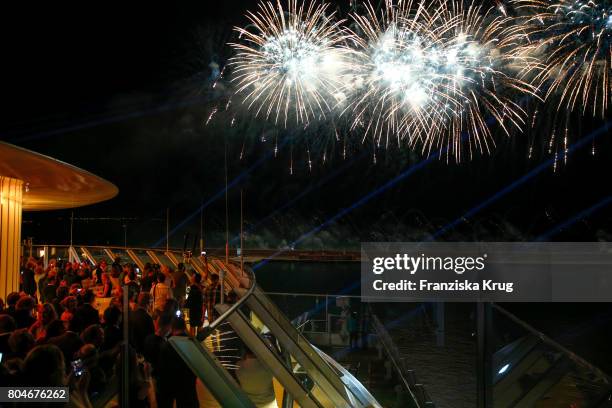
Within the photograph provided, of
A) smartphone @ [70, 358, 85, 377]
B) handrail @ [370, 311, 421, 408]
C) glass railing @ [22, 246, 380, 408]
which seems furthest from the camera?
handrail @ [370, 311, 421, 408]

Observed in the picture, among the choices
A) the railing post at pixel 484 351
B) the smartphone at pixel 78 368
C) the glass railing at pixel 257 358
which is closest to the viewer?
the glass railing at pixel 257 358

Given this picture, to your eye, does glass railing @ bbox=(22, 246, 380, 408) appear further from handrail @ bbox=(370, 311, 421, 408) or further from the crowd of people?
handrail @ bbox=(370, 311, 421, 408)

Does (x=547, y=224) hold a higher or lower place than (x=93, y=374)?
higher

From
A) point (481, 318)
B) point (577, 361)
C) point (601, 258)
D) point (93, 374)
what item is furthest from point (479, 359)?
point (601, 258)

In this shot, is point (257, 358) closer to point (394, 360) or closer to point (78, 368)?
point (78, 368)

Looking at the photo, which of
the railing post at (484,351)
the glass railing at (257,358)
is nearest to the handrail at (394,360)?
the glass railing at (257,358)

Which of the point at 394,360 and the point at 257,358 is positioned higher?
the point at 257,358

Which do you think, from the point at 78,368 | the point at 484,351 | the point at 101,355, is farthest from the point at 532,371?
the point at 78,368

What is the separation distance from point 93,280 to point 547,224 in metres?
112

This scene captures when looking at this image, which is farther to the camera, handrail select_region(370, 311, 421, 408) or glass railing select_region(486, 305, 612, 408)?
handrail select_region(370, 311, 421, 408)

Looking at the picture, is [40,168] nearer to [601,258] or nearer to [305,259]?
[601,258]

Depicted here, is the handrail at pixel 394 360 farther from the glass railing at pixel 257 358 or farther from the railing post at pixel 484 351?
the railing post at pixel 484 351

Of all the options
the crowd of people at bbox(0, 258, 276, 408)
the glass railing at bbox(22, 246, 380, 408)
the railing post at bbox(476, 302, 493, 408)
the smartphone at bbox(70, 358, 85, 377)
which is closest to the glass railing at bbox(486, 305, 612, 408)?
the railing post at bbox(476, 302, 493, 408)

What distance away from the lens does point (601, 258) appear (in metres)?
91.8
